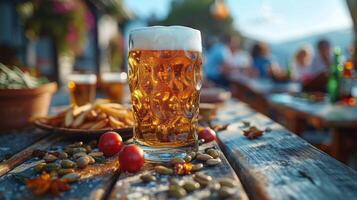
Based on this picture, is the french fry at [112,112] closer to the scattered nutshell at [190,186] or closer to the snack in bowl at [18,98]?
the snack in bowl at [18,98]

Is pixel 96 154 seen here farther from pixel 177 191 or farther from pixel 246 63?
pixel 246 63

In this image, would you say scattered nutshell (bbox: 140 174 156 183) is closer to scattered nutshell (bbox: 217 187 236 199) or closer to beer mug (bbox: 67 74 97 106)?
scattered nutshell (bbox: 217 187 236 199)

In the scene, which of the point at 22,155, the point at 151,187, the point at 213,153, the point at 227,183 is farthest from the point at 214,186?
the point at 22,155

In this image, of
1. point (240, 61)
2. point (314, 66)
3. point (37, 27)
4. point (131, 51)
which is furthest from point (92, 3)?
point (131, 51)

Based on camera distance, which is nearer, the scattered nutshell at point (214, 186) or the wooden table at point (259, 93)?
the scattered nutshell at point (214, 186)

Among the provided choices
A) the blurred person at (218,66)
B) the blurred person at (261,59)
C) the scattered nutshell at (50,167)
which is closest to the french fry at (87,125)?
the scattered nutshell at (50,167)

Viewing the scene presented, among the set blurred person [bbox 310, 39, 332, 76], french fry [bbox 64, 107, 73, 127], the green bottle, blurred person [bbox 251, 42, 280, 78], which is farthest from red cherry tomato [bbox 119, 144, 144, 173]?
blurred person [bbox 251, 42, 280, 78]

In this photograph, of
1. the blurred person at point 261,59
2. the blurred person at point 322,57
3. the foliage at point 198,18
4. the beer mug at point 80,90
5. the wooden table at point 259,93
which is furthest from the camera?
the foliage at point 198,18

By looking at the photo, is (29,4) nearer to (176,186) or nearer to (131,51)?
(131,51)
